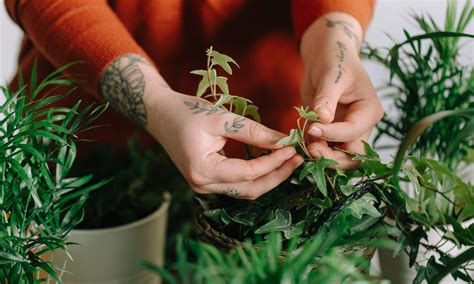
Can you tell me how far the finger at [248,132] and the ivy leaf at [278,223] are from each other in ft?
0.21

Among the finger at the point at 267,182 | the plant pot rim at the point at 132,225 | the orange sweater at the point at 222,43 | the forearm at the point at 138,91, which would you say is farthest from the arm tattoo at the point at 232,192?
the orange sweater at the point at 222,43

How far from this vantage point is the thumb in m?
0.59

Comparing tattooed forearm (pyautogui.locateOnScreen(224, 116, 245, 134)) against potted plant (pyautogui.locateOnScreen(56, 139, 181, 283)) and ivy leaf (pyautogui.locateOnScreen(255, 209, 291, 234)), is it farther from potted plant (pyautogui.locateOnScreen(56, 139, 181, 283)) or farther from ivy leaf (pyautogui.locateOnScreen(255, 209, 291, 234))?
potted plant (pyautogui.locateOnScreen(56, 139, 181, 283))

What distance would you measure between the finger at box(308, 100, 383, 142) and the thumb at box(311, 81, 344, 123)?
13 millimetres

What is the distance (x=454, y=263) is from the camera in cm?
53

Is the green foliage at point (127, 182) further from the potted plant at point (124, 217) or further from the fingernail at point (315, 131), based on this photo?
A: the fingernail at point (315, 131)

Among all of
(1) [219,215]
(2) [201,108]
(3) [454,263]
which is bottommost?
(3) [454,263]

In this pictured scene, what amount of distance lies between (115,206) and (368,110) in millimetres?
406

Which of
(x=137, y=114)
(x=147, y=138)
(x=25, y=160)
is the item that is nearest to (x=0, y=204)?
(x=25, y=160)

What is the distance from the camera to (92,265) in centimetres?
73

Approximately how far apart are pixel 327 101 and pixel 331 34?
0.15 m

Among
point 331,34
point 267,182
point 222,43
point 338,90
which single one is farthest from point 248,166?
point 222,43

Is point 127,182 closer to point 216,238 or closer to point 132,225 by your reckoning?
point 132,225

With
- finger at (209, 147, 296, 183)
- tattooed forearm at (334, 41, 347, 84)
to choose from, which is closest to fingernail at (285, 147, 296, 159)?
finger at (209, 147, 296, 183)
